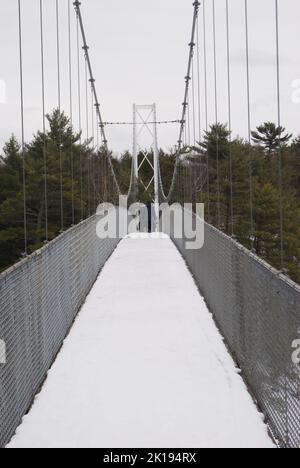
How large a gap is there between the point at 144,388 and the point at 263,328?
910 millimetres

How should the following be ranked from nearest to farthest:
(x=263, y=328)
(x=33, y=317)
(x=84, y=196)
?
(x=263, y=328) → (x=33, y=317) → (x=84, y=196)

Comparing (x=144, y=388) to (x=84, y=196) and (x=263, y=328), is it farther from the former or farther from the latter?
(x=84, y=196)

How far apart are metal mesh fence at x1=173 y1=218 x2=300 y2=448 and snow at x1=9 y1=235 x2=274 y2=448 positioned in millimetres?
121

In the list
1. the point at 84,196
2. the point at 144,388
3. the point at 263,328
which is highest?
the point at 84,196

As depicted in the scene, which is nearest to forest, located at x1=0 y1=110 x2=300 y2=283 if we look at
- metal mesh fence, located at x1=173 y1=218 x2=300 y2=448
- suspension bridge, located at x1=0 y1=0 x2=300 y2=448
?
suspension bridge, located at x1=0 y1=0 x2=300 y2=448

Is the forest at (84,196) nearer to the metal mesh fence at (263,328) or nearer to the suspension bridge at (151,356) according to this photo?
the suspension bridge at (151,356)

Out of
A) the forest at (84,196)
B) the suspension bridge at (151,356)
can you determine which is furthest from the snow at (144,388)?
the forest at (84,196)

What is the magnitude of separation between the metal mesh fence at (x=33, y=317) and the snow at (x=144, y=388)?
0.11 meters

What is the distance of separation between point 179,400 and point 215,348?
1.30 m

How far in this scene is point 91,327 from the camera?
6.21 m

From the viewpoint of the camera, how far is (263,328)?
12.8 ft

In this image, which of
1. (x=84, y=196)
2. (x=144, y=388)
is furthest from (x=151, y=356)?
(x=84, y=196)

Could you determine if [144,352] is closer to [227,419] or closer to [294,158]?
[227,419]

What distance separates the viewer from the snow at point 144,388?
139 inches
